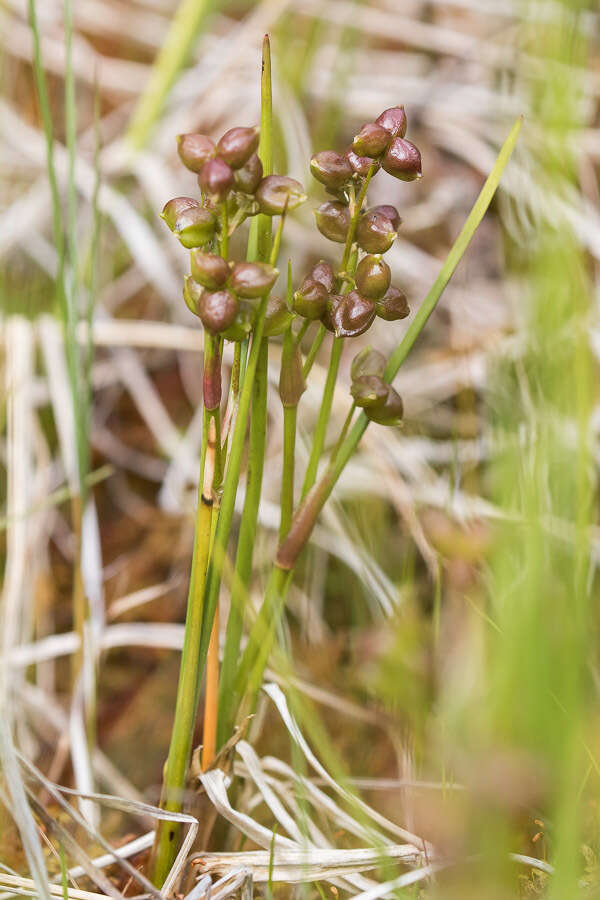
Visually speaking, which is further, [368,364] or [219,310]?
[368,364]

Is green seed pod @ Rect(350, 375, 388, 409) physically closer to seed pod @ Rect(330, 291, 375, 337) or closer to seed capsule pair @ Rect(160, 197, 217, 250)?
seed pod @ Rect(330, 291, 375, 337)

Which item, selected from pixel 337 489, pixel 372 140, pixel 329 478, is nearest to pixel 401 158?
pixel 372 140

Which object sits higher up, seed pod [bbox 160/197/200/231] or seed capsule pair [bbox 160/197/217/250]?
seed pod [bbox 160/197/200/231]

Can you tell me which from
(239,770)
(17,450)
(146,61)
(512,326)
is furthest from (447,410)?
(146,61)

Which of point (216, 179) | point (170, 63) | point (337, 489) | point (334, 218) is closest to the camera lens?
point (216, 179)

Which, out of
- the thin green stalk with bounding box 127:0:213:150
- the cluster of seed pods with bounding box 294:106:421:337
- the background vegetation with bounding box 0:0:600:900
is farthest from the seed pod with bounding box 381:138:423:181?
the thin green stalk with bounding box 127:0:213:150

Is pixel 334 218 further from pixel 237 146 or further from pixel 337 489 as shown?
pixel 337 489

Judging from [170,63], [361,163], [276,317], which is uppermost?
[170,63]
